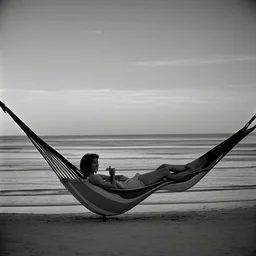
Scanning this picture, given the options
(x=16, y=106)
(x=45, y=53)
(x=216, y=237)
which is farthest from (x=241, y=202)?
(x=16, y=106)

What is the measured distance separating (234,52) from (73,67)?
442 centimetres

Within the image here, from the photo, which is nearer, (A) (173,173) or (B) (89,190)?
(B) (89,190)

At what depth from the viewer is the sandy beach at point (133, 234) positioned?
97.3 inches

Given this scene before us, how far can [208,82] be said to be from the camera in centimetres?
1399

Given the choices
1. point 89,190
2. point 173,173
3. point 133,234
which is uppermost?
point 173,173

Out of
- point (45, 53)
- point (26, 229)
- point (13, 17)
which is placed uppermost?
point (45, 53)

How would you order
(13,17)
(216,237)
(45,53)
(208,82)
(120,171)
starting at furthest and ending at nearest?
(208,82) < (45,53) < (120,171) < (216,237) < (13,17)

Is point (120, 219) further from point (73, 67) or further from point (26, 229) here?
point (73, 67)

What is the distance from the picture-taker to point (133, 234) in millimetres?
2891

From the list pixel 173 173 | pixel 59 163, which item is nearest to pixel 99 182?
pixel 59 163

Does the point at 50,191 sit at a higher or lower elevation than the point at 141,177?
lower

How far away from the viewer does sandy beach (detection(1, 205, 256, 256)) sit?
2.47m

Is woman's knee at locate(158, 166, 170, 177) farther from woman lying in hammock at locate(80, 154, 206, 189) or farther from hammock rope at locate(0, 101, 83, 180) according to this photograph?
hammock rope at locate(0, 101, 83, 180)

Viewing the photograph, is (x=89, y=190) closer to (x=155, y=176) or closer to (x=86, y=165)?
(x=86, y=165)
